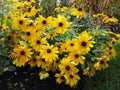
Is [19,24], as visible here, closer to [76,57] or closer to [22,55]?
[22,55]

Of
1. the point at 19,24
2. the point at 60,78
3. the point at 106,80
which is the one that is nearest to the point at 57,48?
the point at 60,78

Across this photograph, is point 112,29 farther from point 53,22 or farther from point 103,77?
point 53,22

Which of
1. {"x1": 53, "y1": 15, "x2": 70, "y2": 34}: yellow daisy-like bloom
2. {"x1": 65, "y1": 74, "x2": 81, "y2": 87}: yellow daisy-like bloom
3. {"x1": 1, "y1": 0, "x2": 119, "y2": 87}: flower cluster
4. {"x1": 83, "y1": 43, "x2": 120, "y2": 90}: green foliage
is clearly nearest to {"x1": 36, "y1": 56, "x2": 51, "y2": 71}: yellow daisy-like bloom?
{"x1": 1, "y1": 0, "x2": 119, "y2": 87}: flower cluster

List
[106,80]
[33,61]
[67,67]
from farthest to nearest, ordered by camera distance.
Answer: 1. [106,80]
2. [33,61]
3. [67,67]

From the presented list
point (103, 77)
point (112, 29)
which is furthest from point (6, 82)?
point (112, 29)

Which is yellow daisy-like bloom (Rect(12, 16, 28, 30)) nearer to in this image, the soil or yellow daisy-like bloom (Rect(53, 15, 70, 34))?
yellow daisy-like bloom (Rect(53, 15, 70, 34))

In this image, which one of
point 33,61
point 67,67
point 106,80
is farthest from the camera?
point 106,80
